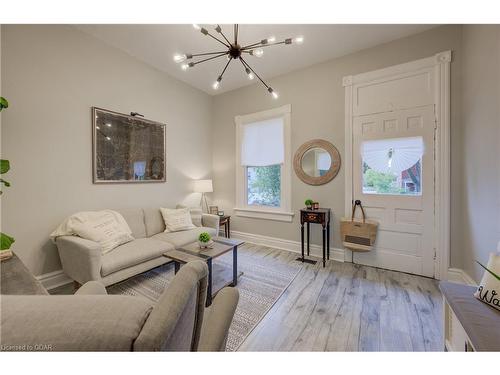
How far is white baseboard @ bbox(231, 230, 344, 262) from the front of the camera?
115 inches

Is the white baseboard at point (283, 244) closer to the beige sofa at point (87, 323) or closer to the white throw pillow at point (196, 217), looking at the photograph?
the white throw pillow at point (196, 217)

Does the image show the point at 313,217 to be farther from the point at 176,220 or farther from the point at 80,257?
the point at 80,257

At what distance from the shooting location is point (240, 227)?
12.7ft

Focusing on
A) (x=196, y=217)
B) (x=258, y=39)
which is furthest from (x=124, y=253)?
(x=258, y=39)

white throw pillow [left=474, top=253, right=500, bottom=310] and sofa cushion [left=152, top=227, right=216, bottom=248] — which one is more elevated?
white throw pillow [left=474, top=253, right=500, bottom=310]

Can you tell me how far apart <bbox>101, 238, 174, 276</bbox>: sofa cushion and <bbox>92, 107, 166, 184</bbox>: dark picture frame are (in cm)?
98

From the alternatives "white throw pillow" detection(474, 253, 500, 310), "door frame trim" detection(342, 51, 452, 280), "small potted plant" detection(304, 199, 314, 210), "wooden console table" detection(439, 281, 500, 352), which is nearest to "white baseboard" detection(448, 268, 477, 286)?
"door frame trim" detection(342, 51, 452, 280)

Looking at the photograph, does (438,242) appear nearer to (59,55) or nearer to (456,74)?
(456,74)

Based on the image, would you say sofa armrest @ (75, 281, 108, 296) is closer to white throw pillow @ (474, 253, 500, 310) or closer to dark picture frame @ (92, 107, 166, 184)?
dark picture frame @ (92, 107, 166, 184)

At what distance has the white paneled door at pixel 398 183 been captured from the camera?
237cm

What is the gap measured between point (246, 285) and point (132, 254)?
49.9 inches
